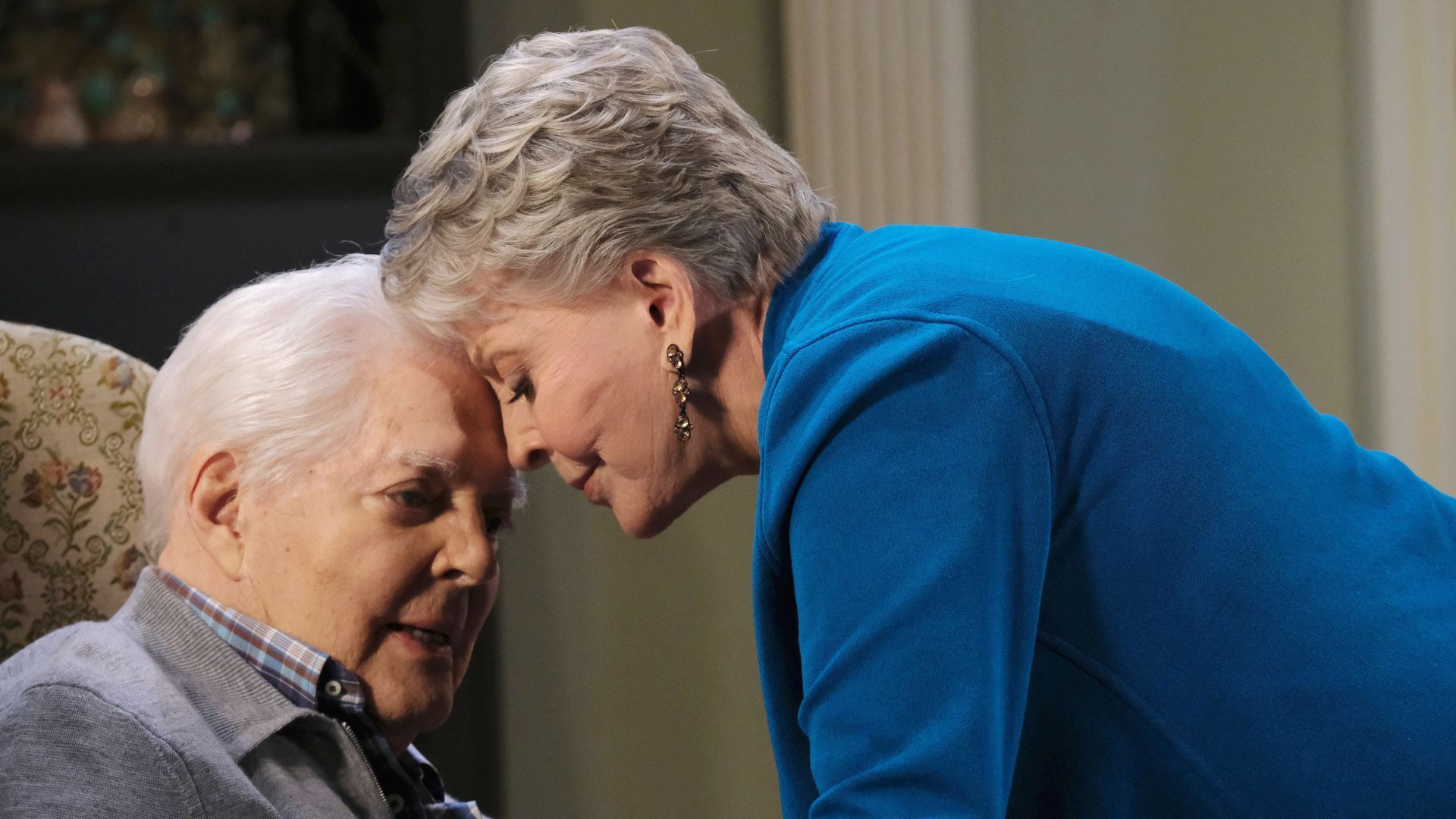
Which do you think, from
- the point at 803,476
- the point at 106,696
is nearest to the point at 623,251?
the point at 803,476

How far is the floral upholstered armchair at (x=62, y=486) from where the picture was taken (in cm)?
165

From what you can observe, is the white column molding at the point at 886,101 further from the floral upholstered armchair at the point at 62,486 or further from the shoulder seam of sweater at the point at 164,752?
the shoulder seam of sweater at the point at 164,752

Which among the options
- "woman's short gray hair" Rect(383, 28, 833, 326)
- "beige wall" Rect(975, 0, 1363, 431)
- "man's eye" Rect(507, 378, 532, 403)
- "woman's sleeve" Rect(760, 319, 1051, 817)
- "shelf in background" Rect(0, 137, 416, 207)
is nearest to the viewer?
"woman's sleeve" Rect(760, 319, 1051, 817)

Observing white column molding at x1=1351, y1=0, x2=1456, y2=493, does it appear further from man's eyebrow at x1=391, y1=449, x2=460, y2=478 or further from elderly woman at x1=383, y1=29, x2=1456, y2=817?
man's eyebrow at x1=391, y1=449, x2=460, y2=478

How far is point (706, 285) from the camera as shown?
1148 millimetres

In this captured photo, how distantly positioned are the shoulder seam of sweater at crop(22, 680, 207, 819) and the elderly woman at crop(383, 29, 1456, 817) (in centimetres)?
43

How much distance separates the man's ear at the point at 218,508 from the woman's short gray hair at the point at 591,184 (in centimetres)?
38

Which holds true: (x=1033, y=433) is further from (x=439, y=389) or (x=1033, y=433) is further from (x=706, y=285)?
(x=439, y=389)

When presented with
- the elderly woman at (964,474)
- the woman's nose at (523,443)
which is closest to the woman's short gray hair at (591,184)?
the elderly woman at (964,474)

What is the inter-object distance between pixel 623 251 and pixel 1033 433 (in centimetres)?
40

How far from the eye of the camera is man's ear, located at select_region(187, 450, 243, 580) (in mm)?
1433

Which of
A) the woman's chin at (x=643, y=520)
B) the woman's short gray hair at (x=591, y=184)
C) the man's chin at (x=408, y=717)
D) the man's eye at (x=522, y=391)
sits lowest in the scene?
the man's chin at (x=408, y=717)

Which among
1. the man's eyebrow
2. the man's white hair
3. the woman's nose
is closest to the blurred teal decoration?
the man's white hair

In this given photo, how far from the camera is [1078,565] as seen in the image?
96 cm
